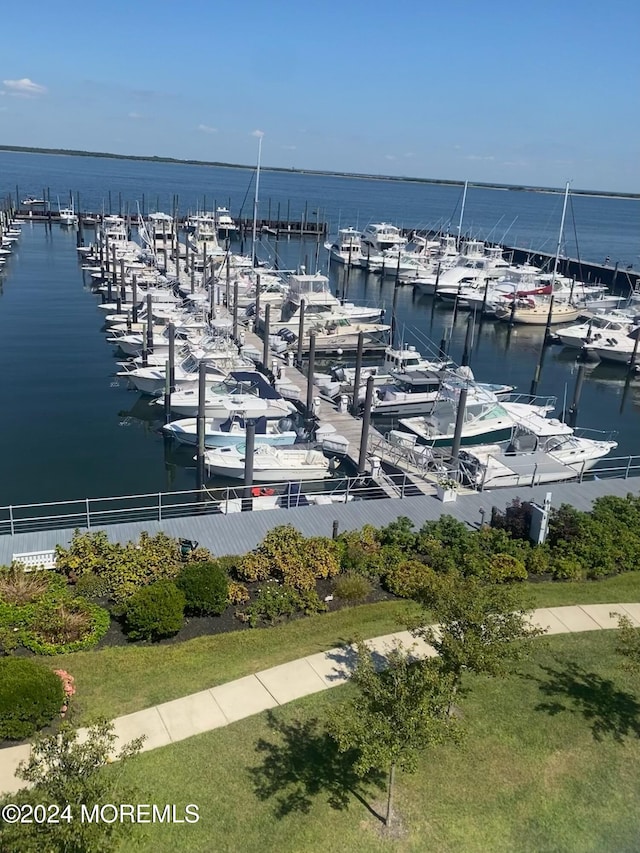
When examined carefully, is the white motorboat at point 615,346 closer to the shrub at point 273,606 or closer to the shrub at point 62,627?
the shrub at point 273,606

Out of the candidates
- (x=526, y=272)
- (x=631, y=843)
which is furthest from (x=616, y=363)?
(x=631, y=843)

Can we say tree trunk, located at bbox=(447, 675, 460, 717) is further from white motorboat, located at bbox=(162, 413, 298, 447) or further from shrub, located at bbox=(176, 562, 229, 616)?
white motorboat, located at bbox=(162, 413, 298, 447)

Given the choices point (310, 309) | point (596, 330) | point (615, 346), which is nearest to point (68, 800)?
point (310, 309)

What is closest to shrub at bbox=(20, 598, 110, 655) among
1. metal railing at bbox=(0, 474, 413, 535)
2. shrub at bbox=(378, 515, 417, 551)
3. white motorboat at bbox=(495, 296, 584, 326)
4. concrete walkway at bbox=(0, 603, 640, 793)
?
concrete walkway at bbox=(0, 603, 640, 793)

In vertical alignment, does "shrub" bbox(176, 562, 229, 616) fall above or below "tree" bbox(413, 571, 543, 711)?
below

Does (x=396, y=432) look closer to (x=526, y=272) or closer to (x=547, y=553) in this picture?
(x=547, y=553)

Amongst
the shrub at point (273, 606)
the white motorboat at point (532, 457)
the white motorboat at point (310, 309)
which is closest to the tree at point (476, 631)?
the shrub at point (273, 606)
